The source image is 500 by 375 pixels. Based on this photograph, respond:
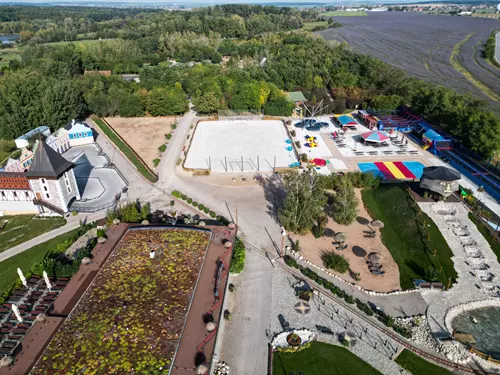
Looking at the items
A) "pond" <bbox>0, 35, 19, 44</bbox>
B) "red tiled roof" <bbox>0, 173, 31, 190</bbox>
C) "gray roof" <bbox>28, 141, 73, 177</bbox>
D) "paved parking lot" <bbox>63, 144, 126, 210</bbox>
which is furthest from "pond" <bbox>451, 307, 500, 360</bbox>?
"pond" <bbox>0, 35, 19, 44</bbox>

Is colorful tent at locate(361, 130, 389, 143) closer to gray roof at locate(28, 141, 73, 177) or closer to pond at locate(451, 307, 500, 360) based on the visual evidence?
pond at locate(451, 307, 500, 360)

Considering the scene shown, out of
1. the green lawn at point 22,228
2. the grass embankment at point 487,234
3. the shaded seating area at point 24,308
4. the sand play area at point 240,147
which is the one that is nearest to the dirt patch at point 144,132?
the sand play area at point 240,147

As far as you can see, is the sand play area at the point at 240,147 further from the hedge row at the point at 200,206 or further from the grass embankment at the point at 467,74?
the grass embankment at the point at 467,74

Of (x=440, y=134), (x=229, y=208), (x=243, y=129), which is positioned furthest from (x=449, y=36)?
Answer: (x=229, y=208)

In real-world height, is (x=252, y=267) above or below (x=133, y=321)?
below

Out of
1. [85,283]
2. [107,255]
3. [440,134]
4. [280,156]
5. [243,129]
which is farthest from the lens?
[243,129]

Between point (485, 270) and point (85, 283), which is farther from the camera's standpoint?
point (485, 270)

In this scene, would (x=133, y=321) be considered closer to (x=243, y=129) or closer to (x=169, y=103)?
(x=243, y=129)
